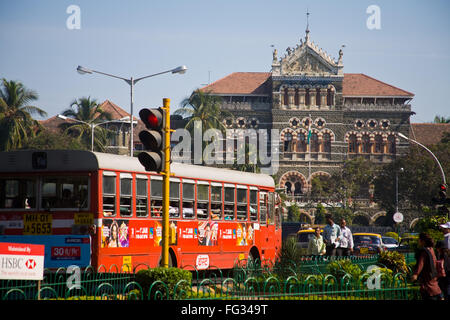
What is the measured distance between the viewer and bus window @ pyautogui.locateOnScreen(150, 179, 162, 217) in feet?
52.1

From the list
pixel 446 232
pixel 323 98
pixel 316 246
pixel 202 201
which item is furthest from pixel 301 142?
pixel 446 232

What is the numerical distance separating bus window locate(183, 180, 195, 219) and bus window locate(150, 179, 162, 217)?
100cm

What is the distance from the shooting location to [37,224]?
14.2 metres

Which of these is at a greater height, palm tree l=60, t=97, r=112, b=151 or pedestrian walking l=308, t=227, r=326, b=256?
palm tree l=60, t=97, r=112, b=151

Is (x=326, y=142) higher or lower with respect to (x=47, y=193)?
higher

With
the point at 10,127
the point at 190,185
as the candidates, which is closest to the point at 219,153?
the point at 10,127

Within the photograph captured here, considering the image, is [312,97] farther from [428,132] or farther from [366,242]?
[366,242]

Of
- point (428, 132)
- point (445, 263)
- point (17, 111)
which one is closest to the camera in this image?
point (445, 263)

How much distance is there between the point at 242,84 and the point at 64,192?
6678 centimetres

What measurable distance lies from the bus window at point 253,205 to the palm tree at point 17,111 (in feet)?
128

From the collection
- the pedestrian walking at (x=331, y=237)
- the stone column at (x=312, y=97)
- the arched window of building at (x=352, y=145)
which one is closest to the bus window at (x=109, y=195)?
the pedestrian walking at (x=331, y=237)

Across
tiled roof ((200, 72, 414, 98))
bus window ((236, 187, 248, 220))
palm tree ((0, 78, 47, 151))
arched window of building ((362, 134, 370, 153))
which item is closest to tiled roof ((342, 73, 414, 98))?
tiled roof ((200, 72, 414, 98))

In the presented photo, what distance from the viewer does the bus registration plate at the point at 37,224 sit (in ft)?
46.4

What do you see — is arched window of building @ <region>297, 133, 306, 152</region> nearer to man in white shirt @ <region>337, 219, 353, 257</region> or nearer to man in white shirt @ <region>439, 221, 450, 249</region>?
man in white shirt @ <region>337, 219, 353, 257</region>
